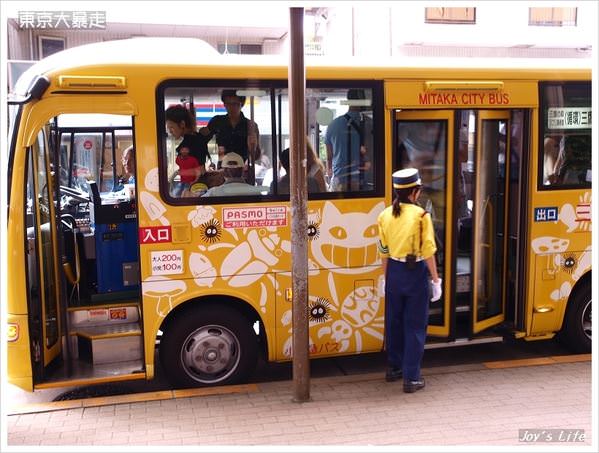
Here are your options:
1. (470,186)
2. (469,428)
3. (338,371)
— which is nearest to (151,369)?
(338,371)

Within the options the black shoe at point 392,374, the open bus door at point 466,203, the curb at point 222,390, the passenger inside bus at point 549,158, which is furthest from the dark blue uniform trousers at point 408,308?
the passenger inside bus at point 549,158

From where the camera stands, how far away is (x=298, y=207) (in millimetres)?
4898

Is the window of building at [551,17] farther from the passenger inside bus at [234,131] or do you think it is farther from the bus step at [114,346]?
the bus step at [114,346]

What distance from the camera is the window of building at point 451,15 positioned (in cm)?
1752

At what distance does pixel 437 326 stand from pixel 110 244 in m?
3.31

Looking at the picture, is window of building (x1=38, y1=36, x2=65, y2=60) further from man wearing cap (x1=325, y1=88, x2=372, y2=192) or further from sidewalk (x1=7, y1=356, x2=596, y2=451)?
sidewalk (x1=7, y1=356, x2=596, y2=451)

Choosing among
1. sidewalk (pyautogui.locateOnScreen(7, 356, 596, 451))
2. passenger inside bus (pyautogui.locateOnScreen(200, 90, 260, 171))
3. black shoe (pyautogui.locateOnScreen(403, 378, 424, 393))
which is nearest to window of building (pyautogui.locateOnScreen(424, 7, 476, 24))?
passenger inside bus (pyautogui.locateOnScreen(200, 90, 260, 171))

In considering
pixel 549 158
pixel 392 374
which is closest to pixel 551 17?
pixel 549 158

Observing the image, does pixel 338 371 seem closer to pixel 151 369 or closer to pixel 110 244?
pixel 151 369

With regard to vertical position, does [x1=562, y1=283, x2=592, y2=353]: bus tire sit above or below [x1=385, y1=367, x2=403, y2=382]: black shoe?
above

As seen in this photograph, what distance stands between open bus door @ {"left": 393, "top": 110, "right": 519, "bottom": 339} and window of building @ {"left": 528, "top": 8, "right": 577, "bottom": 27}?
45.6ft

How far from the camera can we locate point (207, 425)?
4785 millimetres

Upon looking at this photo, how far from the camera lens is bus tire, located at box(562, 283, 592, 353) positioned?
6.31 metres

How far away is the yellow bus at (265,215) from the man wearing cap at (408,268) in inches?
13.5
